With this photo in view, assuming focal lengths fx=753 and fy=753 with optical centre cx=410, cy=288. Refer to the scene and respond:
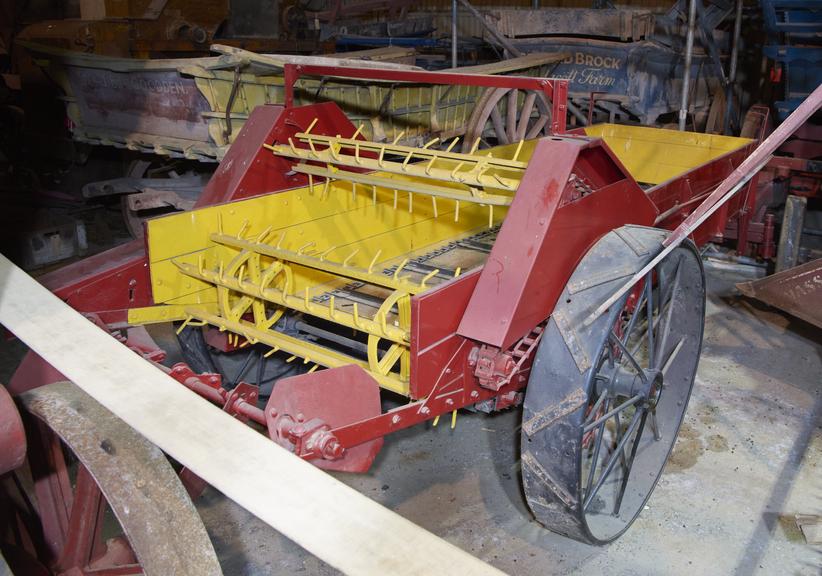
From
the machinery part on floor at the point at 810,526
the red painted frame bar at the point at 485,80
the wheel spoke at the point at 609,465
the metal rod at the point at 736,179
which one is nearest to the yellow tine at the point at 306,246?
the red painted frame bar at the point at 485,80

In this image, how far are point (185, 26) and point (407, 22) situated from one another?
2.81 m

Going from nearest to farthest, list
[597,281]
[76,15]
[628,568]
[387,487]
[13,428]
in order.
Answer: [13,428] → [597,281] → [628,568] → [387,487] → [76,15]

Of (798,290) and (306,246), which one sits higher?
(306,246)

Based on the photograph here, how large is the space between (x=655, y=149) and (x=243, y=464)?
4705mm

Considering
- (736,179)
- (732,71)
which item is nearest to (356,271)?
(736,179)

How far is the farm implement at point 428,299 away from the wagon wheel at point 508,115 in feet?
6.91

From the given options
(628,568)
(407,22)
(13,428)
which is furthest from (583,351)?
(407,22)

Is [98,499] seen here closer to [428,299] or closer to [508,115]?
[428,299]

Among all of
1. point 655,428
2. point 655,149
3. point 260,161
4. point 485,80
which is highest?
point 485,80

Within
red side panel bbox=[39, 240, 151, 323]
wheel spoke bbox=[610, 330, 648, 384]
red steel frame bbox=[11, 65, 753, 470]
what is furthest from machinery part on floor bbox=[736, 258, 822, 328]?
red side panel bbox=[39, 240, 151, 323]

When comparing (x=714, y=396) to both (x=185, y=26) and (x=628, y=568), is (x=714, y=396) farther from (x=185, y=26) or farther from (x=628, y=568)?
(x=185, y=26)

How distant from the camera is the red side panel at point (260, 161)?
331 cm

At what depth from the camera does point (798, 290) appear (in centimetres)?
405

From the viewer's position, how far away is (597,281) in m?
2.47
